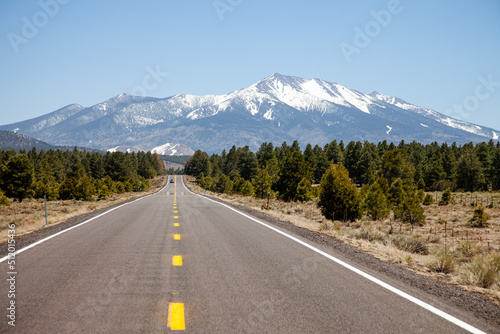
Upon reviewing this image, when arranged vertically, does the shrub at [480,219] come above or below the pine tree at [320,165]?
below

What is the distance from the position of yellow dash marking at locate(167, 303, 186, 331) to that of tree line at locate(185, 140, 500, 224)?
815 inches

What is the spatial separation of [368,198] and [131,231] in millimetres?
23598

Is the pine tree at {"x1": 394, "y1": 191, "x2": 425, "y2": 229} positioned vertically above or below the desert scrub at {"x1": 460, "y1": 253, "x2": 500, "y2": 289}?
below

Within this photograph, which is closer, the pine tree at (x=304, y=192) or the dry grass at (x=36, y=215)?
the dry grass at (x=36, y=215)

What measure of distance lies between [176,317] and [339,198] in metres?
21.5

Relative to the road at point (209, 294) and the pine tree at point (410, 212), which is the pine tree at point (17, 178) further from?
the road at point (209, 294)

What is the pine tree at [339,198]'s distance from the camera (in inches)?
966

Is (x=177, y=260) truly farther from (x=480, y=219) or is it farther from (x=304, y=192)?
(x=304, y=192)

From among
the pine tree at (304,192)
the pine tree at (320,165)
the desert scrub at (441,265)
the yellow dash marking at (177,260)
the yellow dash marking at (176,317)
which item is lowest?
the pine tree at (304,192)

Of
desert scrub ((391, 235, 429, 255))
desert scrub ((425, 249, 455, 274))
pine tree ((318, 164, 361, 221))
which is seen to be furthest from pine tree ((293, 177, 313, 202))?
desert scrub ((425, 249, 455, 274))

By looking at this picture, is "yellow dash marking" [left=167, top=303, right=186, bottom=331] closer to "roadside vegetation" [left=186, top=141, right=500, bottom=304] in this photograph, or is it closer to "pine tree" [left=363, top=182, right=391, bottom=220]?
"roadside vegetation" [left=186, top=141, right=500, bottom=304]

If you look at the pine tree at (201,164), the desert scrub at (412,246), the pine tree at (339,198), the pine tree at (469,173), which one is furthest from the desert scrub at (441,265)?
the pine tree at (201,164)

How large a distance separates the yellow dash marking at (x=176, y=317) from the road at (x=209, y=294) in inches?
0.5

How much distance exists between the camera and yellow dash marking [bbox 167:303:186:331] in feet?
13.6
